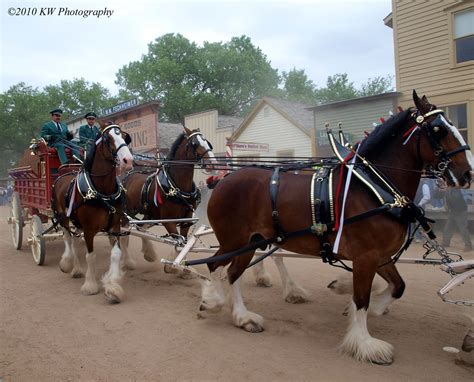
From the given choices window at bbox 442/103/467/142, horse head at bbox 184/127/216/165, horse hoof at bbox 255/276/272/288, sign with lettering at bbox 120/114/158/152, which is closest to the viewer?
horse hoof at bbox 255/276/272/288

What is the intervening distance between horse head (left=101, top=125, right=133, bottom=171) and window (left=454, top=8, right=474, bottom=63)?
11168mm

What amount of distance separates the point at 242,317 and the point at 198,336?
1.80 ft

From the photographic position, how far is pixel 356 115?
49.9 ft

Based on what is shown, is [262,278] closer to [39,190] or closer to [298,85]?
[39,190]

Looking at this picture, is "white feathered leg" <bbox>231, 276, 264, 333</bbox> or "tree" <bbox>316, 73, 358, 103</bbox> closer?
"white feathered leg" <bbox>231, 276, 264, 333</bbox>

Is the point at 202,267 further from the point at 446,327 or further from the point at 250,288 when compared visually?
the point at 446,327

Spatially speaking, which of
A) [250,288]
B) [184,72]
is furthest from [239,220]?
[184,72]

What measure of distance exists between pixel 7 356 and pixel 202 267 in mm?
4036

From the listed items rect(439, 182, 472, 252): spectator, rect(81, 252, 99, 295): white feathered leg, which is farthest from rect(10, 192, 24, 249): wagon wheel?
rect(439, 182, 472, 252): spectator

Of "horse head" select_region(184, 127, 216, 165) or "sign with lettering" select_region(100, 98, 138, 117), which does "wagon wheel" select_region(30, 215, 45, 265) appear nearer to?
"horse head" select_region(184, 127, 216, 165)

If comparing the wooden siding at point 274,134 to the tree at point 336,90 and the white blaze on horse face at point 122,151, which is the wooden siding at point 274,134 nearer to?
the white blaze on horse face at point 122,151

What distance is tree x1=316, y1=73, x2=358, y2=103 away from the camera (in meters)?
49.1

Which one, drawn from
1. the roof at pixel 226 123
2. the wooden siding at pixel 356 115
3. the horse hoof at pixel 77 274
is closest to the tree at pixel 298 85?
the roof at pixel 226 123

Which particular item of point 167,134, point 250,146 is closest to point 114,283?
point 250,146
